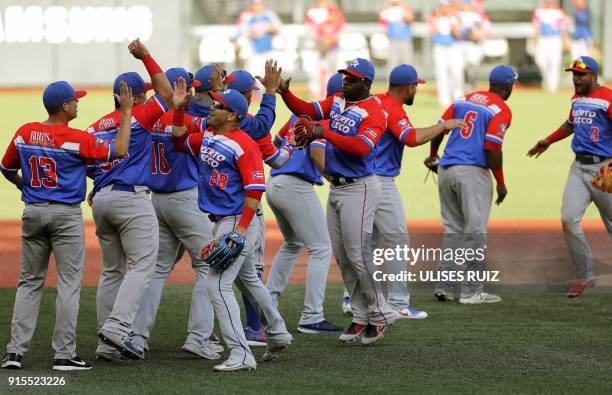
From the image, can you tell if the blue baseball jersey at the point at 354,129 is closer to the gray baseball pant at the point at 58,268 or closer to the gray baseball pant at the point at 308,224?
the gray baseball pant at the point at 308,224

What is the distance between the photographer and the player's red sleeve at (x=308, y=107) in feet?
27.1

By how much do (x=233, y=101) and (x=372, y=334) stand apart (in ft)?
6.75

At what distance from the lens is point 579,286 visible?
1016cm

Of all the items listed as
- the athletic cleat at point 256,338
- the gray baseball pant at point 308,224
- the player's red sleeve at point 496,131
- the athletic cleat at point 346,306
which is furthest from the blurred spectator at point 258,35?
the athletic cleat at point 256,338

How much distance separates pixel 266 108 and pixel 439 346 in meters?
2.08

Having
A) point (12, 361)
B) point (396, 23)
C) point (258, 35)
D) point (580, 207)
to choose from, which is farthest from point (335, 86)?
point (258, 35)

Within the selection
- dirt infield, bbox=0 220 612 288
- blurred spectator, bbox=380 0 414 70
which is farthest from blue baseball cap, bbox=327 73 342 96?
blurred spectator, bbox=380 0 414 70

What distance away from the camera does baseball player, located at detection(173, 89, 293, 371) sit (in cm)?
703

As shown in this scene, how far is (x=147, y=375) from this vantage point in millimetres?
6977

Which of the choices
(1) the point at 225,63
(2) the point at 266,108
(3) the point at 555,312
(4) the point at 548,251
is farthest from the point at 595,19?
(2) the point at 266,108

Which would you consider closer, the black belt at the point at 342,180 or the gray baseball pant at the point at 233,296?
the gray baseball pant at the point at 233,296

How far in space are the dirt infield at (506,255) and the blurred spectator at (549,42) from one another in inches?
554

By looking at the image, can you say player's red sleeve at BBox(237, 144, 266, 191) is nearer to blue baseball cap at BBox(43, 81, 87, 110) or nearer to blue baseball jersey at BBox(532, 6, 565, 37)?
blue baseball cap at BBox(43, 81, 87, 110)

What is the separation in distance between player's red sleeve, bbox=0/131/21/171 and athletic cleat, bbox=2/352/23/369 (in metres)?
1.22
